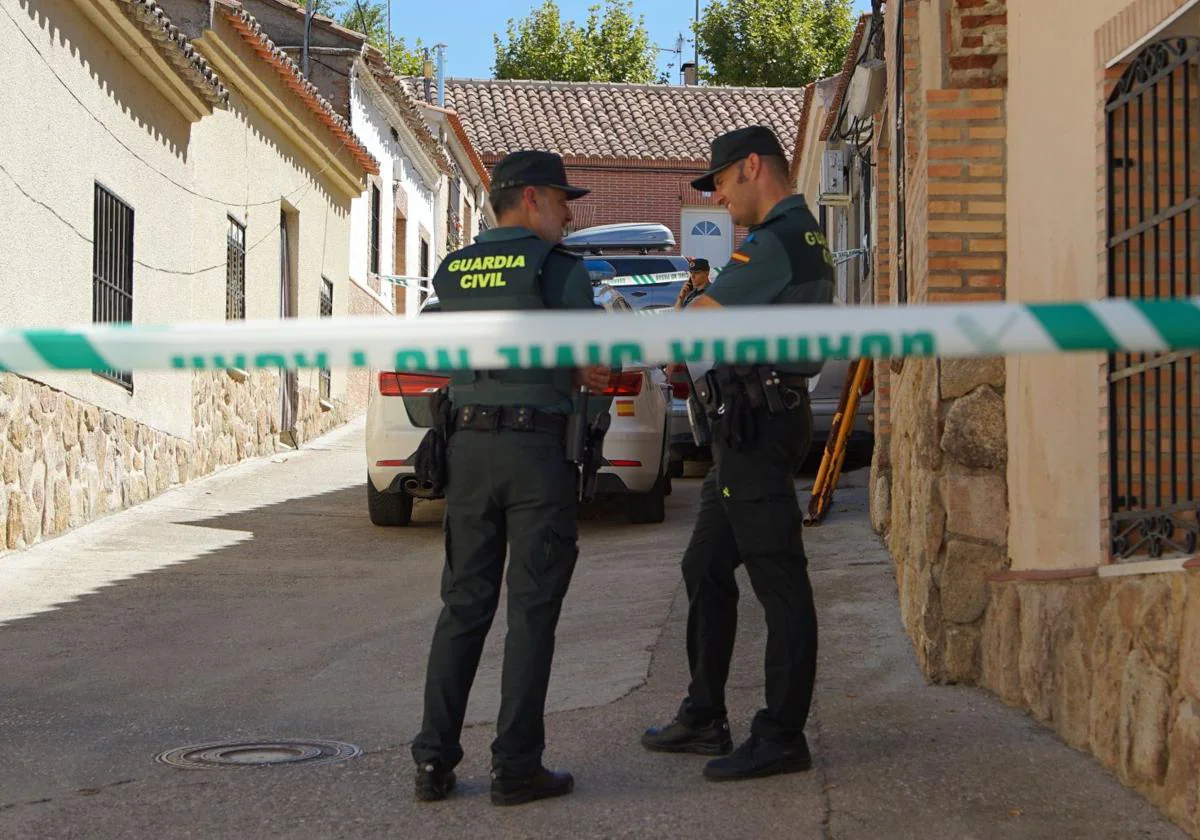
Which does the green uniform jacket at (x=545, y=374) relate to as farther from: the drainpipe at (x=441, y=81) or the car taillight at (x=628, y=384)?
the drainpipe at (x=441, y=81)

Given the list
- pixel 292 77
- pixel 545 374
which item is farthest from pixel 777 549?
pixel 292 77

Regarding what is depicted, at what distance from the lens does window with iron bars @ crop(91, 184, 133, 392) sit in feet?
39.9

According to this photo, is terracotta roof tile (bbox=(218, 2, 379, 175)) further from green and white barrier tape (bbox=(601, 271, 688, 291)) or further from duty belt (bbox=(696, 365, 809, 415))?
duty belt (bbox=(696, 365, 809, 415))

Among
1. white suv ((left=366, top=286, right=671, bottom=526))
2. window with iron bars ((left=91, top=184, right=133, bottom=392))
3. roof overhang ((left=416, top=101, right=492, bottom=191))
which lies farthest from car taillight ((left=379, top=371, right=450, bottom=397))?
roof overhang ((left=416, top=101, right=492, bottom=191))

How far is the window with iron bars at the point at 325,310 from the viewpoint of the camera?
65.6ft

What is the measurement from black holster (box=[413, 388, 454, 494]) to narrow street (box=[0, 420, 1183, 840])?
2.97 ft

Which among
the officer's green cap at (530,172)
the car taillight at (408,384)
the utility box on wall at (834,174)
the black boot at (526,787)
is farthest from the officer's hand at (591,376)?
the utility box on wall at (834,174)

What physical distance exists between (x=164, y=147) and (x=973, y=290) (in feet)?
31.1

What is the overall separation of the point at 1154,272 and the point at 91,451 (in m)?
8.50

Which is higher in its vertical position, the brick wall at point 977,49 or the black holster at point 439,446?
the brick wall at point 977,49

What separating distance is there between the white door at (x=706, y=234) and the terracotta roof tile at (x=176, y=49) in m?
26.6

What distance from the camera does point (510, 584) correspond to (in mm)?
4551

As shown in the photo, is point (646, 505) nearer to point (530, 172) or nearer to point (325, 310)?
point (530, 172)

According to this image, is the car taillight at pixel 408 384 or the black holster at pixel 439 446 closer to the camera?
the black holster at pixel 439 446
